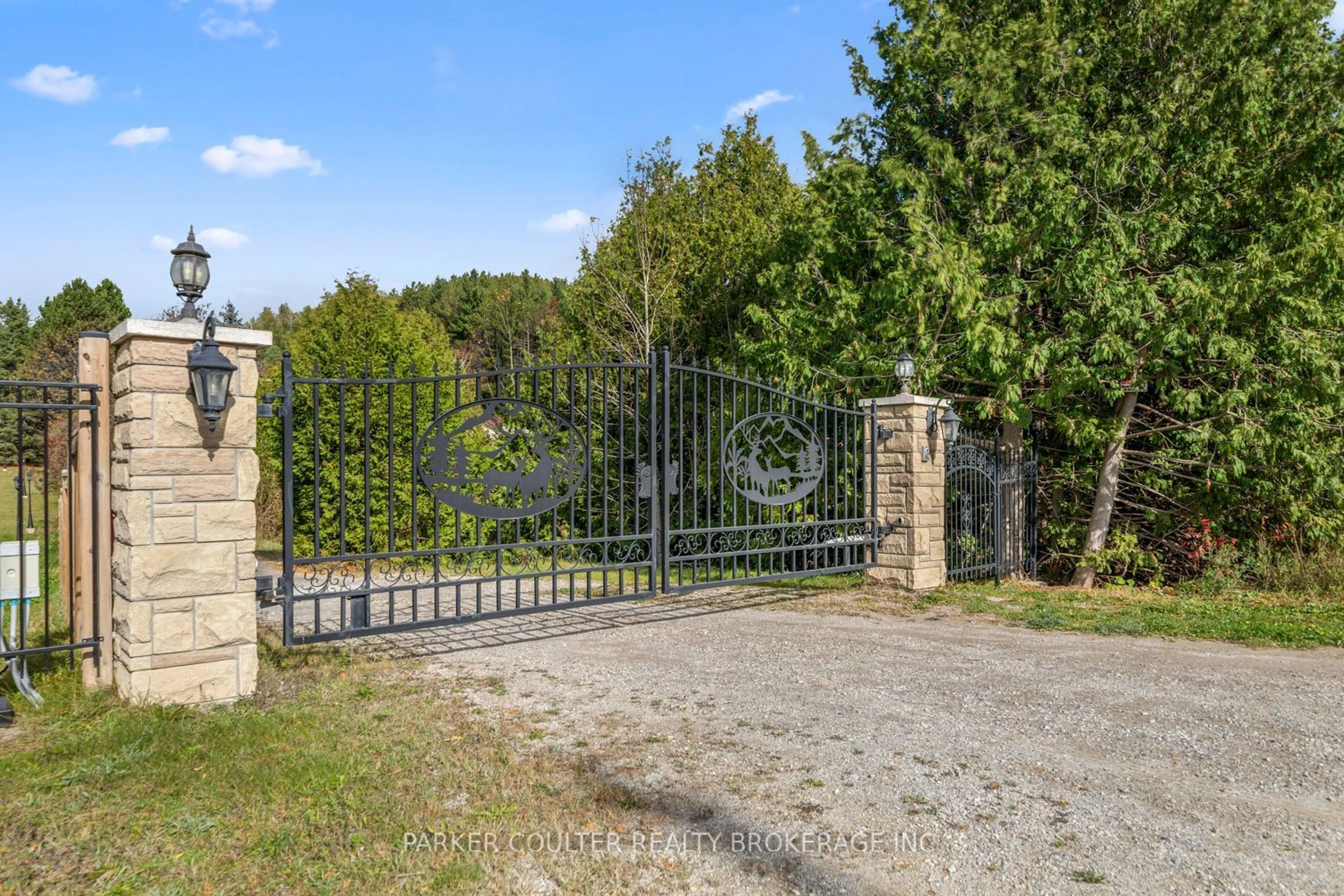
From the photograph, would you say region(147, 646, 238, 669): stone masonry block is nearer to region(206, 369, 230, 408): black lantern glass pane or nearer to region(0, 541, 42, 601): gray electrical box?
region(0, 541, 42, 601): gray electrical box

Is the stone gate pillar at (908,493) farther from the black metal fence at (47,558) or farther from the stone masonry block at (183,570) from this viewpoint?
the black metal fence at (47,558)

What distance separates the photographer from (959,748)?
4.04 metres

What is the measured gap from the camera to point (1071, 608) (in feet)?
26.8

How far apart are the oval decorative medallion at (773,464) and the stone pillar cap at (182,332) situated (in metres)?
4.12

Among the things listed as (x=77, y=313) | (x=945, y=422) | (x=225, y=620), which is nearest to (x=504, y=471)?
(x=225, y=620)

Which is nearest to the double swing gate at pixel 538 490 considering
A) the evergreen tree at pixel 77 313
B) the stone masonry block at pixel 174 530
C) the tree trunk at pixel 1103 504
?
the stone masonry block at pixel 174 530

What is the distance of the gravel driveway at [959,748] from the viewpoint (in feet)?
9.46

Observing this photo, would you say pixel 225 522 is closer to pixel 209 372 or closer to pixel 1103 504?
pixel 209 372

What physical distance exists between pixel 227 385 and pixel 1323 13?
43.6 ft

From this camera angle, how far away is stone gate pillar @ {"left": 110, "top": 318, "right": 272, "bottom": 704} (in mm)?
4289

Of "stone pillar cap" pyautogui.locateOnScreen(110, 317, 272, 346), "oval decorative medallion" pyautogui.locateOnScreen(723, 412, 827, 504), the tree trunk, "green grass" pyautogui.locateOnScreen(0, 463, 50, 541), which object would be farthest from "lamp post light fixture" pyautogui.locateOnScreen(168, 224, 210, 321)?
the tree trunk

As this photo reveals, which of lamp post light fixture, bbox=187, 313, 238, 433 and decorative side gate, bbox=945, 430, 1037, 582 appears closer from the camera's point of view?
lamp post light fixture, bbox=187, 313, 238, 433

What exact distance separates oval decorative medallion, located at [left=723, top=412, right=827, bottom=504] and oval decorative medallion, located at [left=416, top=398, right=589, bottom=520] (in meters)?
1.67

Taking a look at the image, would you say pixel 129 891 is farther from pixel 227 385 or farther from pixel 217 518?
pixel 227 385
